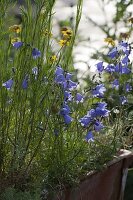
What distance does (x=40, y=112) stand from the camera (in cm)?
269

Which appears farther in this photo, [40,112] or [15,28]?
[15,28]

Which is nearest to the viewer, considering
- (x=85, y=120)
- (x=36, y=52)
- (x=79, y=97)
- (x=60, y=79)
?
(x=36, y=52)

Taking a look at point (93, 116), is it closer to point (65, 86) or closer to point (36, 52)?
point (65, 86)

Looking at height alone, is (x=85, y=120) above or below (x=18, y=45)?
below

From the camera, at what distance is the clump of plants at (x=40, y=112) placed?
101 inches

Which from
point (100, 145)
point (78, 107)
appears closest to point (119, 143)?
point (100, 145)

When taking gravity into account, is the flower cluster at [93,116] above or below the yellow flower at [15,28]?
below

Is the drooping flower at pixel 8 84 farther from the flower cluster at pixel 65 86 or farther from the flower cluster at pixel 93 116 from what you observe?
the flower cluster at pixel 93 116

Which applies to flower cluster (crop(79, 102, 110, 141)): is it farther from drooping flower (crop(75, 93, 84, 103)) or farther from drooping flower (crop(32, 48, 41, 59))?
drooping flower (crop(32, 48, 41, 59))

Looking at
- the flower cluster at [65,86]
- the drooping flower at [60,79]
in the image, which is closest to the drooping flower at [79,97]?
the flower cluster at [65,86]

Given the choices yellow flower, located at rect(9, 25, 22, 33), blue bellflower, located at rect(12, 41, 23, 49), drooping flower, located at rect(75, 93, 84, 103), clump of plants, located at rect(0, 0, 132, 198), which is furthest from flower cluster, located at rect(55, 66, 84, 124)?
yellow flower, located at rect(9, 25, 22, 33)

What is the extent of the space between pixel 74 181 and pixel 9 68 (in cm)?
59

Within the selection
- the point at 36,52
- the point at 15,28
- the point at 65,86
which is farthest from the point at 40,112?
the point at 15,28

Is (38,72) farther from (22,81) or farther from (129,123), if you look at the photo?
(129,123)
